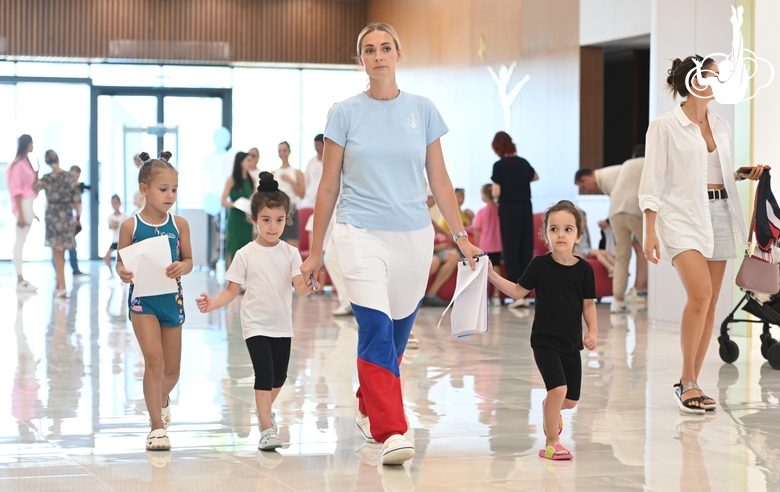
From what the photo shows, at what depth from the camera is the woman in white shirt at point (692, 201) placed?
4.59m

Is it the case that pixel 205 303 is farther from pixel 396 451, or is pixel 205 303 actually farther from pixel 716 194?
pixel 716 194

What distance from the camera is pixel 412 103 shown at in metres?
3.74

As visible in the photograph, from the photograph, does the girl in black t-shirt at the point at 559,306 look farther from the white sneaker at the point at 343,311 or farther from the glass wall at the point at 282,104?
the glass wall at the point at 282,104

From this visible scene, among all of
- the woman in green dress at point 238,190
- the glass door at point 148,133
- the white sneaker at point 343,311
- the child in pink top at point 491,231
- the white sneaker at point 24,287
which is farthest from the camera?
the glass door at point 148,133

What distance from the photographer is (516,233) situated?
1036 centimetres

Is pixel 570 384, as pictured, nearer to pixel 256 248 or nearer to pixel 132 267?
pixel 256 248

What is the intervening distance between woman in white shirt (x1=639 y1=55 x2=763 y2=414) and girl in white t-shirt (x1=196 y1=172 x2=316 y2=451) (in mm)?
1654

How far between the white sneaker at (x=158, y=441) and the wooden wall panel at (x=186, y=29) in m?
15.2

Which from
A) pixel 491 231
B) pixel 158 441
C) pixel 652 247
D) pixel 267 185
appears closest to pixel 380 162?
pixel 267 185

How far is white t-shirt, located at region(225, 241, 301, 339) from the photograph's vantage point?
12.7 feet

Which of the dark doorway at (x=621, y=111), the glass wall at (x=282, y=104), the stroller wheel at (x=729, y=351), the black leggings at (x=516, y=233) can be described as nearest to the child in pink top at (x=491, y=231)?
the black leggings at (x=516, y=233)

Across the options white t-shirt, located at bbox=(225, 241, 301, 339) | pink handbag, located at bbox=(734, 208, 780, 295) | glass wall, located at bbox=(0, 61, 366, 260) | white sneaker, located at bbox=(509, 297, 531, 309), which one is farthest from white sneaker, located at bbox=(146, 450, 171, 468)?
glass wall, located at bbox=(0, 61, 366, 260)

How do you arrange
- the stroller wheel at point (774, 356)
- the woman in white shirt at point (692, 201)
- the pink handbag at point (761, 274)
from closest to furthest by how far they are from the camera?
1. the woman in white shirt at point (692, 201)
2. the pink handbag at point (761, 274)
3. the stroller wheel at point (774, 356)

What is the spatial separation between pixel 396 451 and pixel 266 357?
2.28ft
